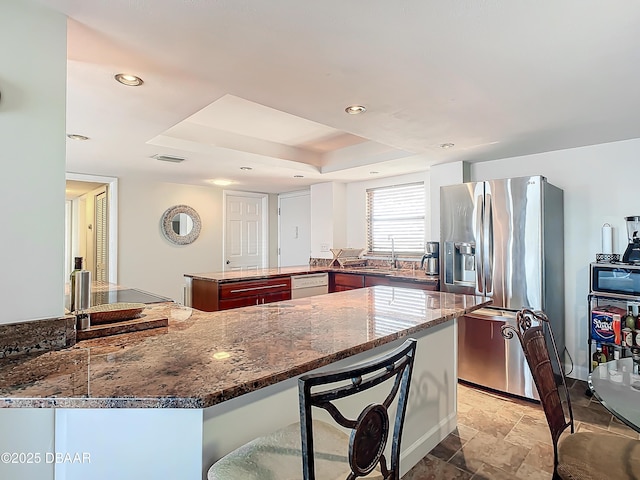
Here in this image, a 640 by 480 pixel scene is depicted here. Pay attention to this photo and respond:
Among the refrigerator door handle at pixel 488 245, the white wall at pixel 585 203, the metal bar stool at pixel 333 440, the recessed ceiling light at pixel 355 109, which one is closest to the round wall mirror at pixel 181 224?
the recessed ceiling light at pixel 355 109

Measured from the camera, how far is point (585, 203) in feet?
10.4

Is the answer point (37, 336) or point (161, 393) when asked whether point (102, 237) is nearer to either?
point (37, 336)

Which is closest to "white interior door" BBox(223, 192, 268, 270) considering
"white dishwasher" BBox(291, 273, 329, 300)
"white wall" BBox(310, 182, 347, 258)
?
"white wall" BBox(310, 182, 347, 258)

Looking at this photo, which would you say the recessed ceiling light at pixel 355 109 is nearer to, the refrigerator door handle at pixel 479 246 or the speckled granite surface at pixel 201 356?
the speckled granite surface at pixel 201 356

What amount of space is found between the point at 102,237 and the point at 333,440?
16.0 ft

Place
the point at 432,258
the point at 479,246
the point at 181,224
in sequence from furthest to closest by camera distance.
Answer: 1. the point at 181,224
2. the point at 432,258
3. the point at 479,246

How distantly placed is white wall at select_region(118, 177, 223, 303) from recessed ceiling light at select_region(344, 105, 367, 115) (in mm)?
3696

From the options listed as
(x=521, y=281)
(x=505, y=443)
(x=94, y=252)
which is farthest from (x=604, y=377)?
(x=94, y=252)

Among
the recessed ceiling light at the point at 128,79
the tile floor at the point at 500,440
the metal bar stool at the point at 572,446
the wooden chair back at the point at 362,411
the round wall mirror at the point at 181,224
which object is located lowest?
the tile floor at the point at 500,440

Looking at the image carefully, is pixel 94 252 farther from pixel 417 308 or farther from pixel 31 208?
pixel 417 308

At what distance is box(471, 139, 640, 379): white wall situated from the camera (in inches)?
117

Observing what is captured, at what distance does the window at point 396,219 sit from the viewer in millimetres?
4477

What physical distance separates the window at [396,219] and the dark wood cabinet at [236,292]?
154cm

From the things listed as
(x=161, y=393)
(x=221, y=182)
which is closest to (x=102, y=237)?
(x=221, y=182)
